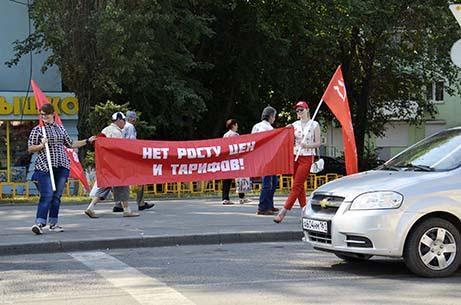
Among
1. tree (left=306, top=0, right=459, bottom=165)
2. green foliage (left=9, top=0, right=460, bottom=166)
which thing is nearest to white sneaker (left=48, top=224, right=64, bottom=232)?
green foliage (left=9, top=0, right=460, bottom=166)

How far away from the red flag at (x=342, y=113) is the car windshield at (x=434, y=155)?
323 centimetres

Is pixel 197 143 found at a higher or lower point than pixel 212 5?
lower

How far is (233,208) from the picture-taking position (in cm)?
1427

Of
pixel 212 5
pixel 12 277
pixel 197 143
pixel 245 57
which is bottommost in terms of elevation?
pixel 12 277

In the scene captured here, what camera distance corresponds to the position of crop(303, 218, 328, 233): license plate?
7.86 m

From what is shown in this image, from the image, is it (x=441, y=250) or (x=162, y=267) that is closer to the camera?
(x=441, y=250)

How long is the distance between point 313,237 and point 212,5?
67.6 ft

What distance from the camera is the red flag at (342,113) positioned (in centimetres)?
1213

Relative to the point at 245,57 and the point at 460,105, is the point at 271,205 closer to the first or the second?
the point at 245,57

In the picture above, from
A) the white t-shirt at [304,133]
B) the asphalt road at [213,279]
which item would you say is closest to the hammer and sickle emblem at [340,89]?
the white t-shirt at [304,133]

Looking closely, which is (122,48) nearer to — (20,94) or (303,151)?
(20,94)

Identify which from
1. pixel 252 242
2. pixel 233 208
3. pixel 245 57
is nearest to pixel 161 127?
pixel 245 57

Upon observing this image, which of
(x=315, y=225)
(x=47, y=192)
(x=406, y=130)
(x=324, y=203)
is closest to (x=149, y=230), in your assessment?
(x=47, y=192)

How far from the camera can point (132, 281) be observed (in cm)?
759
